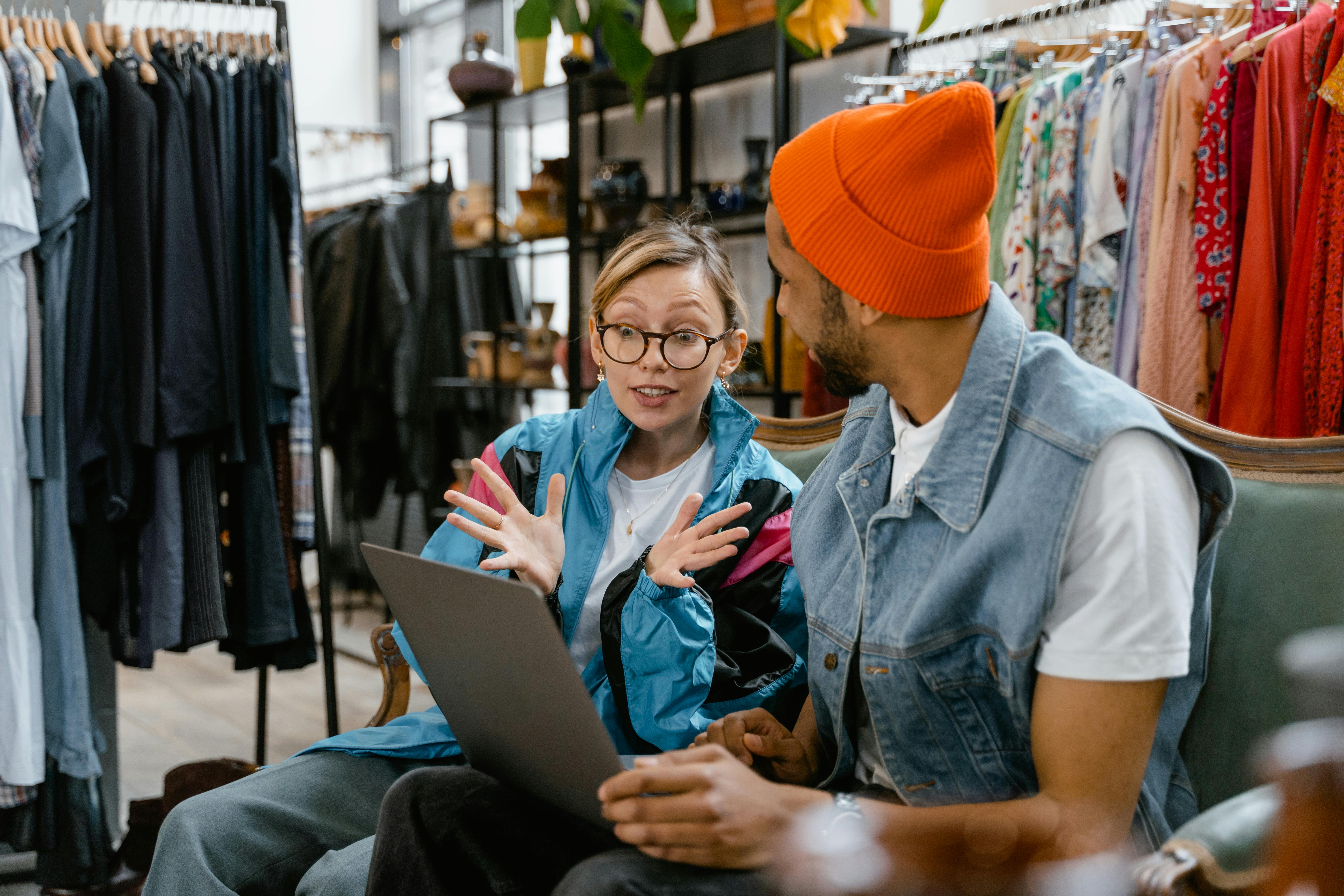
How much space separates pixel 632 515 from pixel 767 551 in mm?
212

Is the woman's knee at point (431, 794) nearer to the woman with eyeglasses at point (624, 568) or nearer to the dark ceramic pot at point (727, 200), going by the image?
the woman with eyeglasses at point (624, 568)

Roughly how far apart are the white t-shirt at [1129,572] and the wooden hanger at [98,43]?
2.01m

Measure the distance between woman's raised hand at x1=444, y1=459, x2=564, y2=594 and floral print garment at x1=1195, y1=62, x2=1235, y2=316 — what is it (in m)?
1.23

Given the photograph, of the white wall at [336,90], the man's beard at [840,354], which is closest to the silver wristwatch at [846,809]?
the man's beard at [840,354]

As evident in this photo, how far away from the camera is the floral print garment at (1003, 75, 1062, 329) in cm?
221

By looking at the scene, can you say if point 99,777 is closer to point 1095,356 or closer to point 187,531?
point 187,531

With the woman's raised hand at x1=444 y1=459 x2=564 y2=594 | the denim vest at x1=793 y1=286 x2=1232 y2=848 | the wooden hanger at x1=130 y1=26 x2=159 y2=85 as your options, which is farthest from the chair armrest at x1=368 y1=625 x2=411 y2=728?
the wooden hanger at x1=130 y1=26 x2=159 y2=85

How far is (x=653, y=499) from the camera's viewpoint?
1.54 meters

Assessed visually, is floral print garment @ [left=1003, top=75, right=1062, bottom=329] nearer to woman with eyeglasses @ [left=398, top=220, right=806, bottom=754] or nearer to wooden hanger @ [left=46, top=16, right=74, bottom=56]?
woman with eyeglasses @ [left=398, top=220, right=806, bottom=754]

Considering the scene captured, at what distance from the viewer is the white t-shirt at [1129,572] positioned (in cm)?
88

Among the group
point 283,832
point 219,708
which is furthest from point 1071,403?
point 219,708

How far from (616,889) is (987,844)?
0.44 metres

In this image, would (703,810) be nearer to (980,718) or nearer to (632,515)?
(980,718)

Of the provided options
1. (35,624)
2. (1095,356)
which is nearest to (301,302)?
(35,624)
